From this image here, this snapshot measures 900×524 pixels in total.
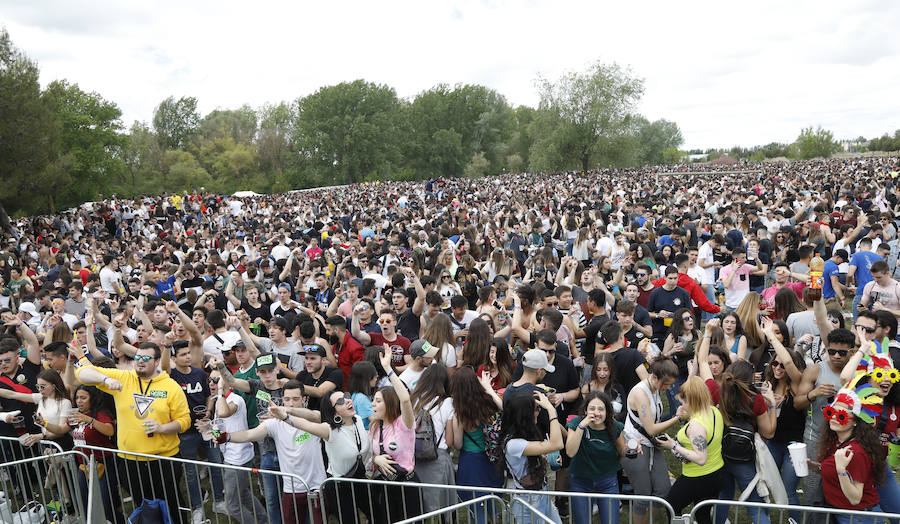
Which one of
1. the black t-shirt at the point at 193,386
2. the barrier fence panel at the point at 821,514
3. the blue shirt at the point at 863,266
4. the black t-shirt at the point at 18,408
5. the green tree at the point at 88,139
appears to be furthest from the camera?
the green tree at the point at 88,139

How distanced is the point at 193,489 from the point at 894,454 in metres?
5.82

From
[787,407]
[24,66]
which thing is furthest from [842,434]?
[24,66]

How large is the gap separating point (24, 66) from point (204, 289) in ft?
59.4

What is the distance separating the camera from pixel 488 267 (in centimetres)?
964

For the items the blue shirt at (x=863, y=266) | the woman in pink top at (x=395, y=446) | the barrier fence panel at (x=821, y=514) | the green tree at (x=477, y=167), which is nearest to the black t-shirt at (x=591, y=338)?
the barrier fence panel at (x=821, y=514)

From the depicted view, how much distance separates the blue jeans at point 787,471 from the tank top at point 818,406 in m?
0.20

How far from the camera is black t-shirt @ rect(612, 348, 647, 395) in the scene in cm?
503

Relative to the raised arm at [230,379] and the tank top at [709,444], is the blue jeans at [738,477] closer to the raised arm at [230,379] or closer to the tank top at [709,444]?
the tank top at [709,444]

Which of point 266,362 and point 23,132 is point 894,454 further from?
point 23,132

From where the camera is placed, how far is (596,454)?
4.19 metres

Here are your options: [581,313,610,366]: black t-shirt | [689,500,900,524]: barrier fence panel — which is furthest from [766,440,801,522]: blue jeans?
[581,313,610,366]: black t-shirt

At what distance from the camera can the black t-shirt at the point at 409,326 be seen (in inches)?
275

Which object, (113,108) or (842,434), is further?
(113,108)

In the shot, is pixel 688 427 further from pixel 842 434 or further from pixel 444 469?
pixel 444 469
